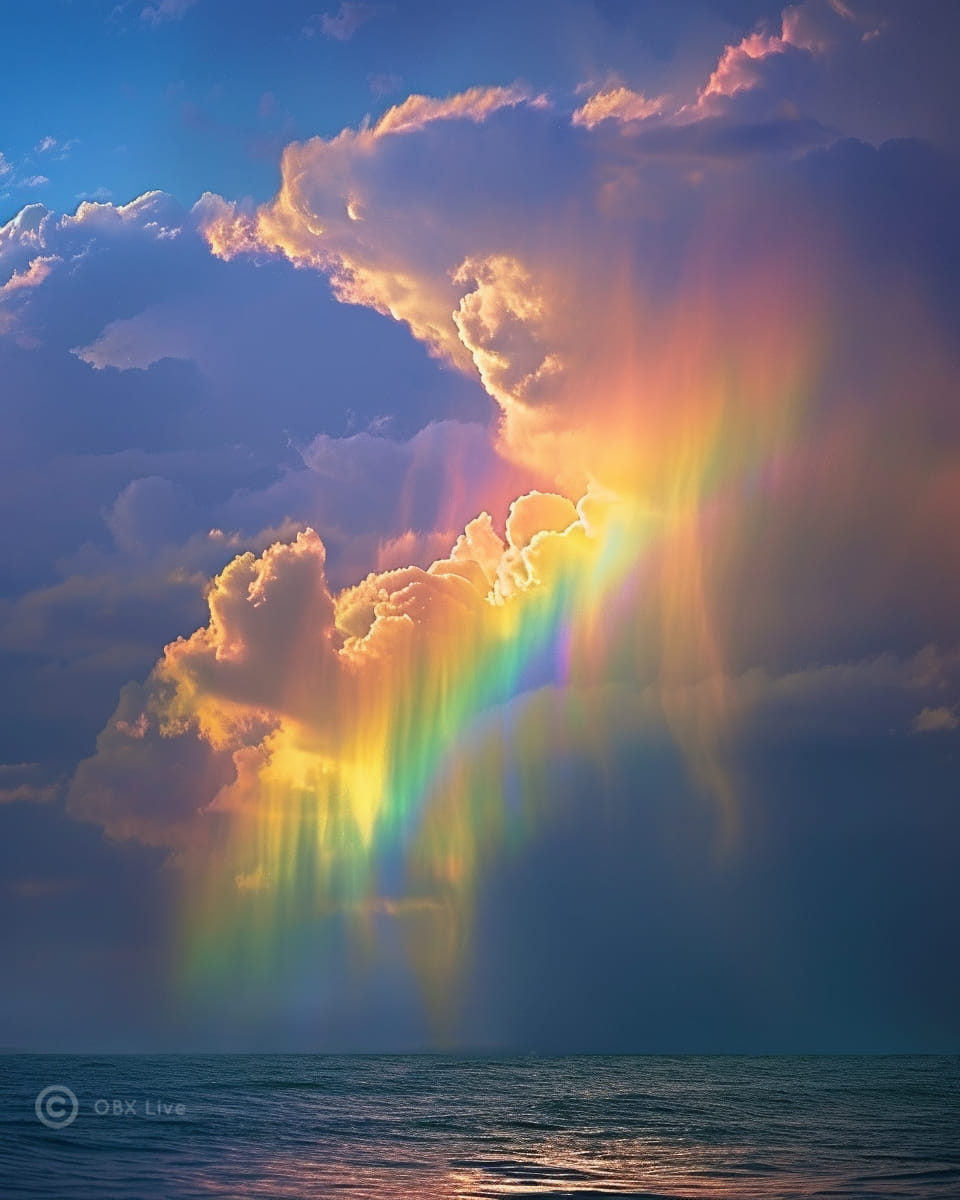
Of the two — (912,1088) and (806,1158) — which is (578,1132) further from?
(912,1088)

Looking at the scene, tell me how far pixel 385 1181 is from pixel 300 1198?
6338 mm

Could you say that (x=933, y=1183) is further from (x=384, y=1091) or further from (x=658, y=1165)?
(x=384, y=1091)

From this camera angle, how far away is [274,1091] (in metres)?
127

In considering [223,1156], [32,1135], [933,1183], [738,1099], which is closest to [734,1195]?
[933,1183]

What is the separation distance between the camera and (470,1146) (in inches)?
2527

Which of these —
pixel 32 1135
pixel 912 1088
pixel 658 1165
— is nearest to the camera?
pixel 658 1165

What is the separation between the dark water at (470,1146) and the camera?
47.4m

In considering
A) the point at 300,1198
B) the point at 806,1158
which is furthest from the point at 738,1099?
the point at 300,1198

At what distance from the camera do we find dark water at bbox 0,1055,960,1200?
47.4m

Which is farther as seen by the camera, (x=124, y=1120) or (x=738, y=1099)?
(x=738, y=1099)

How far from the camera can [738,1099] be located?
4744 inches

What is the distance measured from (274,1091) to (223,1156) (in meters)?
75.0

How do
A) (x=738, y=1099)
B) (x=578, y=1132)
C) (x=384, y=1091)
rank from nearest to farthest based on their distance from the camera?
(x=578, y=1132)
(x=738, y=1099)
(x=384, y=1091)

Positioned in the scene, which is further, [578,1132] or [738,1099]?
[738,1099]
